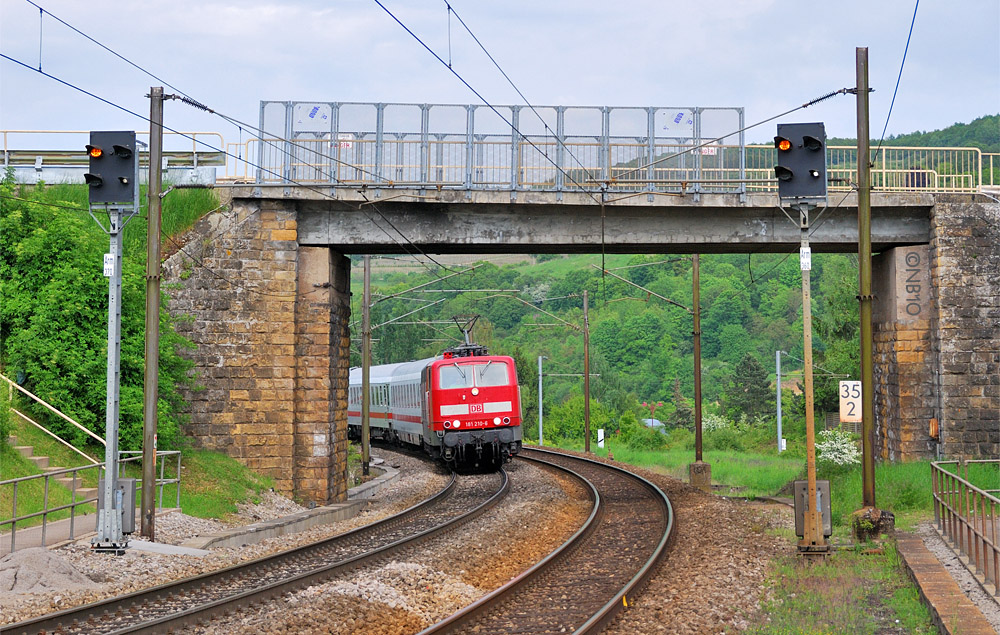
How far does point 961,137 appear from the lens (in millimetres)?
88375

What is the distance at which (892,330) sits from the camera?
75.6 ft

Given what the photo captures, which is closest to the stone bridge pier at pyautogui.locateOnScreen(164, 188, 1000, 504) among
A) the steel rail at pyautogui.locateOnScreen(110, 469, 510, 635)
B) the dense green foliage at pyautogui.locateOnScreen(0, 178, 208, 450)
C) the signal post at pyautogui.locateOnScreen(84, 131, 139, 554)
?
the dense green foliage at pyautogui.locateOnScreen(0, 178, 208, 450)

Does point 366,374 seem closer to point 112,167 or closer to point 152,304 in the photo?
point 152,304

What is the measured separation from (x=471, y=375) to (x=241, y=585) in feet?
53.6

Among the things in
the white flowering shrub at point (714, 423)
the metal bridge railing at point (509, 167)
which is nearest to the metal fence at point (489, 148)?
the metal bridge railing at point (509, 167)

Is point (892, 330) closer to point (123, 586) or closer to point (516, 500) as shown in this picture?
point (516, 500)

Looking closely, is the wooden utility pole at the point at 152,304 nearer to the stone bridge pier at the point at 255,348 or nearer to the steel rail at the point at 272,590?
the steel rail at the point at 272,590

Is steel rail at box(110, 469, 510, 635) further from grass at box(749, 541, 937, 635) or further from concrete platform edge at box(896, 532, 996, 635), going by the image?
concrete platform edge at box(896, 532, 996, 635)

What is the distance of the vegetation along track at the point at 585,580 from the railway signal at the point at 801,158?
5.36 m

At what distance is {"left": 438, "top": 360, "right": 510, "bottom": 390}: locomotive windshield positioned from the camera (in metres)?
27.8

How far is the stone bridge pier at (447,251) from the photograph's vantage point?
21.5 meters

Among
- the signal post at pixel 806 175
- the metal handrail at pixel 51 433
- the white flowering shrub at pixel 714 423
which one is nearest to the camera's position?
the signal post at pixel 806 175

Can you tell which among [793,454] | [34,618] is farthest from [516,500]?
[793,454]

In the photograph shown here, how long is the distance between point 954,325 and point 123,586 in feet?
59.6
